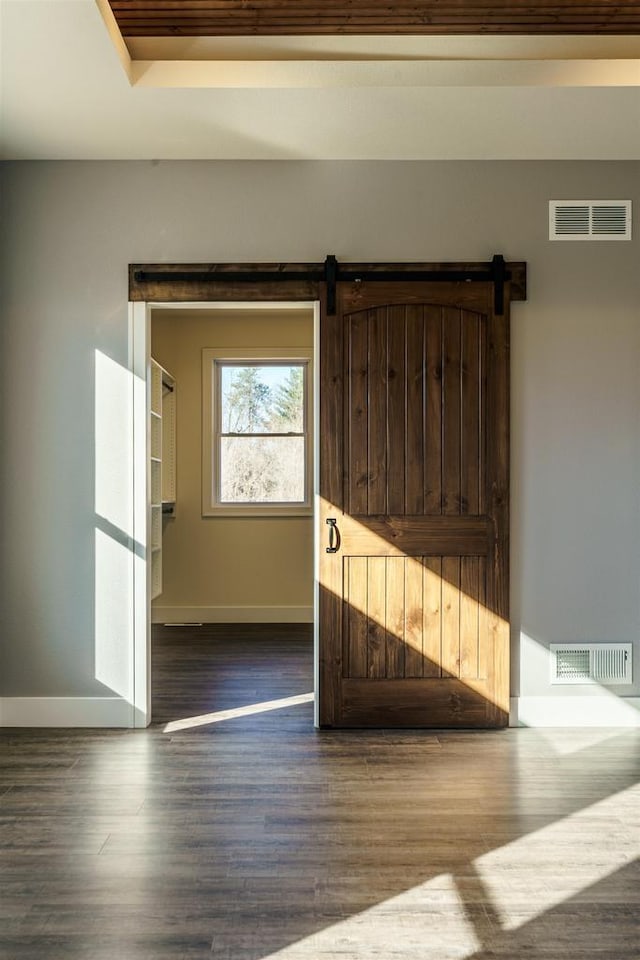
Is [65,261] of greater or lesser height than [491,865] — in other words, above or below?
above

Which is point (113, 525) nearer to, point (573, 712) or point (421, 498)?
point (421, 498)

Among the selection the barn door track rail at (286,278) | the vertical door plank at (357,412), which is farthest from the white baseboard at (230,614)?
the barn door track rail at (286,278)

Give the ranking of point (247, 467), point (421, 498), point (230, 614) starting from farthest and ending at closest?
point (247, 467) → point (230, 614) → point (421, 498)

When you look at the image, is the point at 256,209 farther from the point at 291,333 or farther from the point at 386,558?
the point at 291,333

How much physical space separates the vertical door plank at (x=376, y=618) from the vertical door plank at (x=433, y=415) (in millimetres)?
389

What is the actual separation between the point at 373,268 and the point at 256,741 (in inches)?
93.5

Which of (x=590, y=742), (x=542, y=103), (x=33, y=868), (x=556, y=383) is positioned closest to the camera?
(x=33, y=868)

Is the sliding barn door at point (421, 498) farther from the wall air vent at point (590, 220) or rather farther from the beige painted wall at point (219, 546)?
the beige painted wall at point (219, 546)

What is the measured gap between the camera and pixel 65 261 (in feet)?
12.5

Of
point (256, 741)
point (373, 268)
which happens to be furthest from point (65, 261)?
point (256, 741)

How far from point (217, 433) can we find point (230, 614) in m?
1.60

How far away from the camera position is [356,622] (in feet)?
12.5

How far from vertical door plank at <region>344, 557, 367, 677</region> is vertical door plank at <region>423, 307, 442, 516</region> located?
19.6 inches

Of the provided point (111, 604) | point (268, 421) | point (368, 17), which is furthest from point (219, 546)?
point (368, 17)
